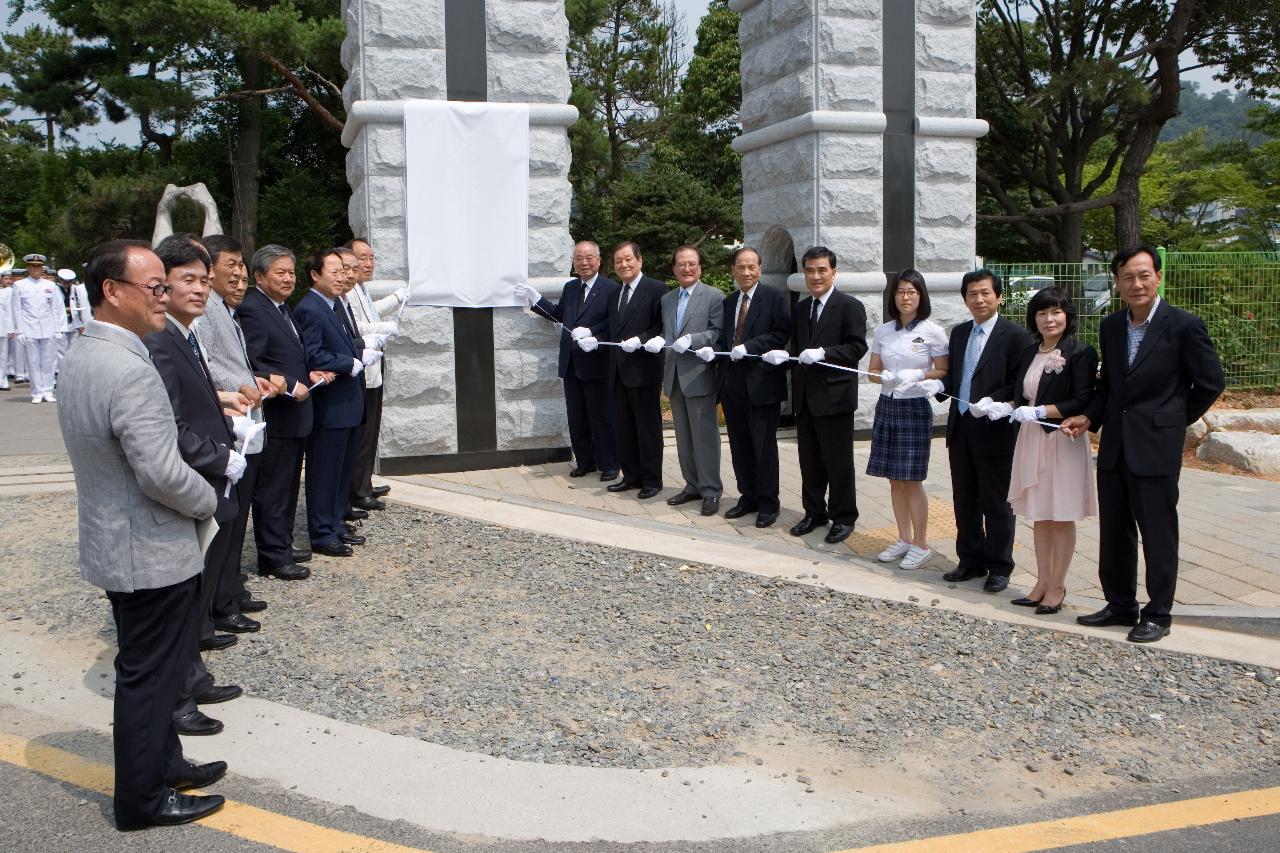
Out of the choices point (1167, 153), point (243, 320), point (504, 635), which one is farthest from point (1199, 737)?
point (1167, 153)

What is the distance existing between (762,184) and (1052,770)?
7946 mm

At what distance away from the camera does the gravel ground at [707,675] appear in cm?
419

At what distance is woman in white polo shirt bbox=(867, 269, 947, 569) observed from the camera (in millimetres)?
6609

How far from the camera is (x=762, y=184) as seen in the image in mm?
11062

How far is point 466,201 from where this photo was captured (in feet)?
31.2

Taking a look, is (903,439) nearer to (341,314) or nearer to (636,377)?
(636,377)

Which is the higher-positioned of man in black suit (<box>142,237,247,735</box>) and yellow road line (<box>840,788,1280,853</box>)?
man in black suit (<box>142,237,247,735</box>)

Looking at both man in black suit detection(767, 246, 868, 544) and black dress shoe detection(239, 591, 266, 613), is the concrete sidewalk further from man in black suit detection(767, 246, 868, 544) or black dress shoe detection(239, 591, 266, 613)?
black dress shoe detection(239, 591, 266, 613)

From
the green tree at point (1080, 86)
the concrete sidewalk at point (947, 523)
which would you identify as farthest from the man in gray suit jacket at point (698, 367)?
the green tree at point (1080, 86)

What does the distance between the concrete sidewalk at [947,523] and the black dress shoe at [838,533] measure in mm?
48

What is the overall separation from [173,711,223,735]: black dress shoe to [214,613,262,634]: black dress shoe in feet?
3.94

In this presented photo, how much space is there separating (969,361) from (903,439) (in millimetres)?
633

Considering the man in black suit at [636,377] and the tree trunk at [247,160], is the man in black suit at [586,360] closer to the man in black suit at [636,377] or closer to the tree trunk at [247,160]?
the man in black suit at [636,377]

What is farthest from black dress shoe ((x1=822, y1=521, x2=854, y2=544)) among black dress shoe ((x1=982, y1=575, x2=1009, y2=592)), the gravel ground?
black dress shoe ((x1=982, y1=575, x2=1009, y2=592))
